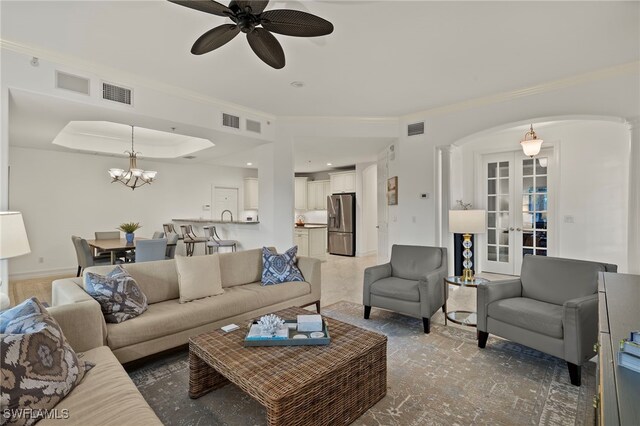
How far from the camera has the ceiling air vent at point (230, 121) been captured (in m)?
4.64

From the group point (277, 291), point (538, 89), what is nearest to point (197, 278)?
point (277, 291)

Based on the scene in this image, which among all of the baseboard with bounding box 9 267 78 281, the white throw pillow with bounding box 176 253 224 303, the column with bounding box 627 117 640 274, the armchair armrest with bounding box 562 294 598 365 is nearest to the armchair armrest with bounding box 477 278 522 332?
the armchair armrest with bounding box 562 294 598 365

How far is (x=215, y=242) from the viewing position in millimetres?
6238

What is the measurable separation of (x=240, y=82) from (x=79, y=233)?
5257 mm

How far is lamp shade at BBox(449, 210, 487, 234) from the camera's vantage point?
353 cm

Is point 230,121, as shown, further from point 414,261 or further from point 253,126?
point 414,261

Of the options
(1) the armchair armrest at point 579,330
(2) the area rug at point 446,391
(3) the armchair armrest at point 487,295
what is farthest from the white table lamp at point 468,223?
(1) the armchair armrest at point 579,330

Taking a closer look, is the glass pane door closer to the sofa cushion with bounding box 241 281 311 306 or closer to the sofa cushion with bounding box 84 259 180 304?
the sofa cushion with bounding box 241 281 311 306

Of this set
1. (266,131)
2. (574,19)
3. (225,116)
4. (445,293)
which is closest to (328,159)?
(266,131)

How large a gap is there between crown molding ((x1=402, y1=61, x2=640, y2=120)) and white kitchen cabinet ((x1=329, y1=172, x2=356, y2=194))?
3557 mm

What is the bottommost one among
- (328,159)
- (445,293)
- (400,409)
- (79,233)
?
(400,409)

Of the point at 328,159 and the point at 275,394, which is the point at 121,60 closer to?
the point at 275,394

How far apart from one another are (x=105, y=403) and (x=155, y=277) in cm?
168

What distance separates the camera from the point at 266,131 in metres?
5.19
